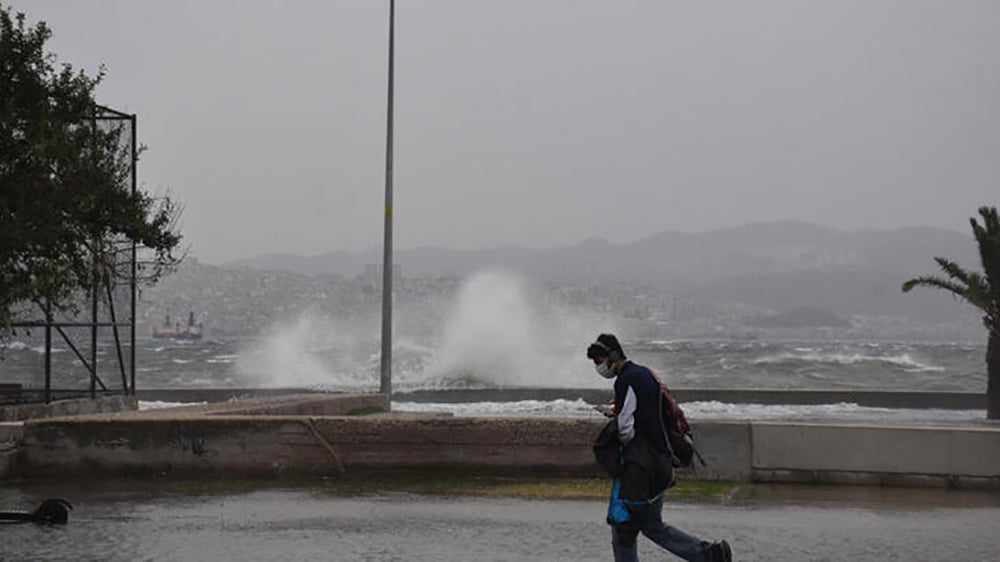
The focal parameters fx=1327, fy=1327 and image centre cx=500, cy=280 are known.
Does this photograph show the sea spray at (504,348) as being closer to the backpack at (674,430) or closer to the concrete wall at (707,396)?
the concrete wall at (707,396)

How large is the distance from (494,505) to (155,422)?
3969 mm

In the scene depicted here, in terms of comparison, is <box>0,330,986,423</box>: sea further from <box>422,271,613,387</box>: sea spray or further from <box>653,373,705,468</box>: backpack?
<box>653,373,705,468</box>: backpack

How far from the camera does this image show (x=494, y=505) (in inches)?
473

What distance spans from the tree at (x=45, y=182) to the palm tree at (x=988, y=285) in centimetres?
2869

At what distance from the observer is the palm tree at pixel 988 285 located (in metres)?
37.1

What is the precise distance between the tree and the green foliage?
1145 inches

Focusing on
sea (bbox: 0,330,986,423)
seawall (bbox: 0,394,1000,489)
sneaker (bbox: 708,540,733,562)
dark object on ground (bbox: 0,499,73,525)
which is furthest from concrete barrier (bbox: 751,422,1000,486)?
sea (bbox: 0,330,986,423)

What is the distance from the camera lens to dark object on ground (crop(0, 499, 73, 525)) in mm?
10539

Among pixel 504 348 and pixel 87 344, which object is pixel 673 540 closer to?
pixel 87 344

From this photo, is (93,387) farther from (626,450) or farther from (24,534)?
(626,450)

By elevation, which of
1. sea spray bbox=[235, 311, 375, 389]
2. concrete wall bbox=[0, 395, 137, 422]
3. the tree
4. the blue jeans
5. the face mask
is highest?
the tree

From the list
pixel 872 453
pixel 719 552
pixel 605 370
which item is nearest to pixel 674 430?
pixel 605 370

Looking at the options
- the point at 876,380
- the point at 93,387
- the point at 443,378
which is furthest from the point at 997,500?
the point at 876,380

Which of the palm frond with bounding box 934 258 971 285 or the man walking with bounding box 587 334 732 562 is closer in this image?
the man walking with bounding box 587 334 732 562
